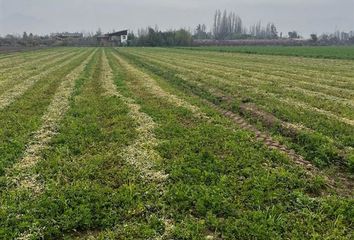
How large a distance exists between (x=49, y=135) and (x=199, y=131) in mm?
5766

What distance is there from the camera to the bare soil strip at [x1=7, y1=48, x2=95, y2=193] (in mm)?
9906

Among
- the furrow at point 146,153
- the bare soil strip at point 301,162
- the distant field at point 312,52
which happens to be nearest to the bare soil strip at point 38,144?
the furrow at point 146,153

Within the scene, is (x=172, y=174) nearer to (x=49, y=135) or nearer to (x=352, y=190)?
(x=352, y=190)

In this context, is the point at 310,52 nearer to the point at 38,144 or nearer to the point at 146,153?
the point at 146,153

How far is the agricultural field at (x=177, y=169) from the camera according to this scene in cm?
781

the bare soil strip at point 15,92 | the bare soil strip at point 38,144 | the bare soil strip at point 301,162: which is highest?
the bare soil strip at point 15,92

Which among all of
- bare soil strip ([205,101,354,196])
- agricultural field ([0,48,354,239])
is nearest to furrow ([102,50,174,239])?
agricultural field ([0,48,354,239])

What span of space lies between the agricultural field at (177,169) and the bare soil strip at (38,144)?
42 mm

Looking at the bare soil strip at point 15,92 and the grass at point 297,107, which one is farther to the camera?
the bare soil strip at point 15,92

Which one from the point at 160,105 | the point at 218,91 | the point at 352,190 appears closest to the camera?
the point at 352,190

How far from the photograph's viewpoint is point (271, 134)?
14297 mm

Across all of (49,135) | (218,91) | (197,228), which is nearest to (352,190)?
(197,228)

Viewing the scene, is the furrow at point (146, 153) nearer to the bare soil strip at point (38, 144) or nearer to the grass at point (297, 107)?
the bare soil strip at point (38, 144)

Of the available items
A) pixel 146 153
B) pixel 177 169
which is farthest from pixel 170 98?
pixel 177 169
